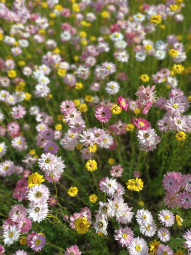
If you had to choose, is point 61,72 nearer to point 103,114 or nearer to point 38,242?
point 103,114

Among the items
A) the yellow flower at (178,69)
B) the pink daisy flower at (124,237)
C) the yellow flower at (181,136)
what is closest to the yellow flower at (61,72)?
the yellow flower at (178,69)

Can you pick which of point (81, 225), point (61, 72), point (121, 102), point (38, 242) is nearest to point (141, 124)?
point (121, 102)

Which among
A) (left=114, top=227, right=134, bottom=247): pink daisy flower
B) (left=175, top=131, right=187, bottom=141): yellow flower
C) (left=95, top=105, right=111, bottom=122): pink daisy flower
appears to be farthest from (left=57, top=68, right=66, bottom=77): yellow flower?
(left=114, top=227, right=134, bottom=247): pink daisy flower

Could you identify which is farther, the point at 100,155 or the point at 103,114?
the point at 100,155

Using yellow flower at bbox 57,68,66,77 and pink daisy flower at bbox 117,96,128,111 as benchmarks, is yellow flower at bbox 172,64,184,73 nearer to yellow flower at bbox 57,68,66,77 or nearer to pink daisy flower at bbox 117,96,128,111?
pink daisy flower at bbox 117,96,128,111

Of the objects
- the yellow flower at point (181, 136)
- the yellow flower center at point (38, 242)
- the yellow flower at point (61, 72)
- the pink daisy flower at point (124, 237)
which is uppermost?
the yellow flower at point (61, 72)

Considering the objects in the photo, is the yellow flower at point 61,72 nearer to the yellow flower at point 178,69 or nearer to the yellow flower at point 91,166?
the yellow flower at point 178,69

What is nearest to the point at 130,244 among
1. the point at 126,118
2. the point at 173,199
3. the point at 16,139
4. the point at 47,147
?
the point at 173,199
